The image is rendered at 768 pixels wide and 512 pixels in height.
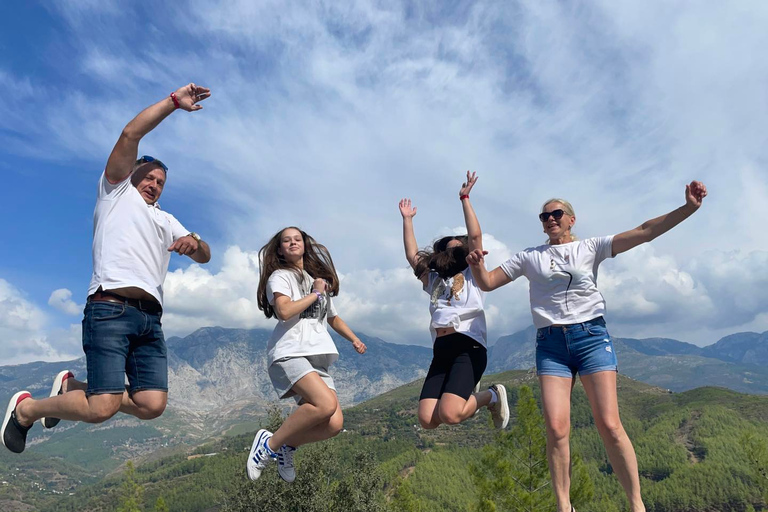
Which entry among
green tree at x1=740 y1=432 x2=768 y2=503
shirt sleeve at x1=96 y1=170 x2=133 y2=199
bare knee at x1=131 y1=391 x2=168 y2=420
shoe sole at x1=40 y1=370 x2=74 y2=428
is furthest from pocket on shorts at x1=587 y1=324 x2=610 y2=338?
green tree at x1=740 y1=432 x2=768 y2=503

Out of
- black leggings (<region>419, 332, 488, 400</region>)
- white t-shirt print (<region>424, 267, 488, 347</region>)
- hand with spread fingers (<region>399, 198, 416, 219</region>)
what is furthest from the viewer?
hand with spread fingers (<region>399, 198, 416, 219</region>)

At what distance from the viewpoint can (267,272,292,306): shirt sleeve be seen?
5801 mm

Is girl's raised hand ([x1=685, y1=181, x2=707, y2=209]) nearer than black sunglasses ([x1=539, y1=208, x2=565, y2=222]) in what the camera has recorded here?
Yes

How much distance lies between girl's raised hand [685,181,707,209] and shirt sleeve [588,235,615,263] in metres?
0.86

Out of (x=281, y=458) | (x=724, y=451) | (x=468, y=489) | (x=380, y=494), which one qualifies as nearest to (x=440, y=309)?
(x=281, y=458)

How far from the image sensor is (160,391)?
5406 millimetres

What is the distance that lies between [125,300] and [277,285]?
1.55 m

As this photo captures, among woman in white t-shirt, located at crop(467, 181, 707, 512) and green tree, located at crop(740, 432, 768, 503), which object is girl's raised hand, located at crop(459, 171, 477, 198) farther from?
green tree, located at crop(740, 432, 768, 503)

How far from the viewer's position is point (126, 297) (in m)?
5.04

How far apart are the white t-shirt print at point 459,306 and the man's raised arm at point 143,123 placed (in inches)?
148

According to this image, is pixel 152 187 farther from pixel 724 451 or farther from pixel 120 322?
pixel 724 451

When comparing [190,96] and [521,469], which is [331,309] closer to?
[190,96]

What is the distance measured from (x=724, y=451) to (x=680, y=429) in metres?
28.7

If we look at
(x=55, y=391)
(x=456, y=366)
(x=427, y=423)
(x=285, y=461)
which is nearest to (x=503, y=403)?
(x=456, y=366)
